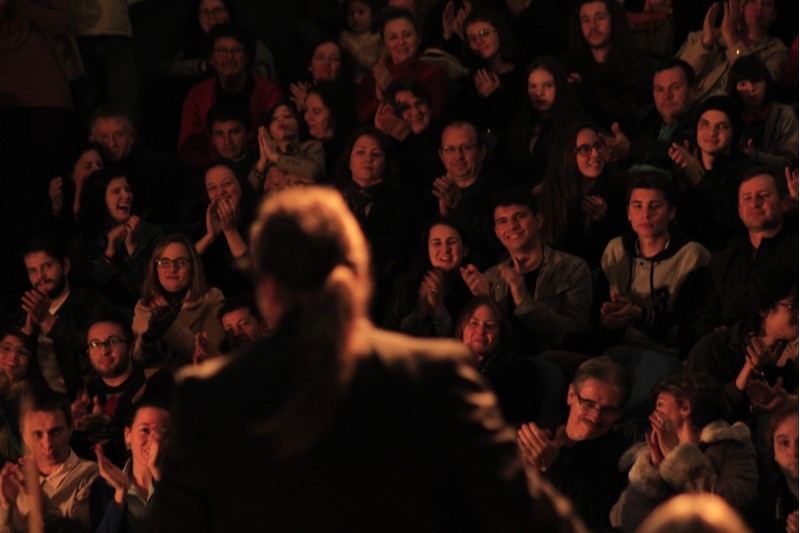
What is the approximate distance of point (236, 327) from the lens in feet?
19.4

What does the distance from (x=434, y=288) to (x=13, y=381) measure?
1.67 m

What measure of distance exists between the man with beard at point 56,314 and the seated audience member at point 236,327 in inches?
18.9

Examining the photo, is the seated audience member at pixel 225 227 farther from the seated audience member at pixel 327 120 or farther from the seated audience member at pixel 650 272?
the seated audience member at pixel 650 272

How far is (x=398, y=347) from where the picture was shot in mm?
1830

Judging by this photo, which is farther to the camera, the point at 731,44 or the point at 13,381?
the point at 731,44

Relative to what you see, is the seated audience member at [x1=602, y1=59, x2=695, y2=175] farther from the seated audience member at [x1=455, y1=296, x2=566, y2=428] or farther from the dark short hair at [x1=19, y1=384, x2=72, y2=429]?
the dark short hair at [x1=19, y1=384, x2=72, y2=429]

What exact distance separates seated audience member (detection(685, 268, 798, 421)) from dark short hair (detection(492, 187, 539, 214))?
97 cm

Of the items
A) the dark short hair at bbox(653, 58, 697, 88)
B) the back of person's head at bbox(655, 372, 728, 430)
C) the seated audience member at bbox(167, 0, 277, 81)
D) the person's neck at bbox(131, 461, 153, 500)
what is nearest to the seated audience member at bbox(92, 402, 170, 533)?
the person's neck at bbox(131, 461, 153, 500)

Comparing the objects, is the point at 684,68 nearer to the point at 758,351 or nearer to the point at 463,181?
the point at 463,181

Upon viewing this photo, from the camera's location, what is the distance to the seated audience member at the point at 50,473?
5.45m

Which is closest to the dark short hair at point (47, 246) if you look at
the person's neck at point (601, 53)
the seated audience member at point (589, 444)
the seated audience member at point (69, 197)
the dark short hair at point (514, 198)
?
the seated audience member at point (69, 197)

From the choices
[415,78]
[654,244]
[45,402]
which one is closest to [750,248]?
[654,244]

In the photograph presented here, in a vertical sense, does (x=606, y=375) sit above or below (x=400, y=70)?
below

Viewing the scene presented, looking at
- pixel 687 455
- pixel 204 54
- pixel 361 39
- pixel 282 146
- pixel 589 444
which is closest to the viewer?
pixel 687 455
